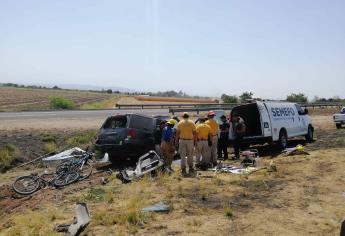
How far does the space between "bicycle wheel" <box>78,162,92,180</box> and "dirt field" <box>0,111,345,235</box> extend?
23 centimetres

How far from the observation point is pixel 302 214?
30.9 feet

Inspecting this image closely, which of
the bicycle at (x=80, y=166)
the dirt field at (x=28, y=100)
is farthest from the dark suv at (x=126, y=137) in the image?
the dirt field at (x=28, y=100)

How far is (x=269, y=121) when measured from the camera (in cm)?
1812

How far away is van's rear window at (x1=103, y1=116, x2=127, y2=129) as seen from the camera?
16.5 meters

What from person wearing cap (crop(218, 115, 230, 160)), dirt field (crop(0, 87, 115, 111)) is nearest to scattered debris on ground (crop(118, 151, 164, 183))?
person wearing cap (crop(218, 115, 230, 160))

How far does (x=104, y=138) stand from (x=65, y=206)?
548 centimetres

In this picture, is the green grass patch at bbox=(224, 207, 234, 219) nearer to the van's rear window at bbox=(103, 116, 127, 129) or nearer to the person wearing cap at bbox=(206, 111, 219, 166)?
the person wearing cap at bbox=(206, 111, 219, 166)

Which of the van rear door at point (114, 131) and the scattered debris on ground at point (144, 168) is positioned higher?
the van rear door at point (114, 131)

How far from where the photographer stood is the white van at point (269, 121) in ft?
59.0

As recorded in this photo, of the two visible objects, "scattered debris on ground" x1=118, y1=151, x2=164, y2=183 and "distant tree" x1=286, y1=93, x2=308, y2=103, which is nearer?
"scattered debris on ground" x1=118, y1=151, x2=164, y2=183

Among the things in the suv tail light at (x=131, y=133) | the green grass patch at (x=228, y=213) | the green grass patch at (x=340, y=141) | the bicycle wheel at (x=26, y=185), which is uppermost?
the suv tail light at (x=131, y=133)

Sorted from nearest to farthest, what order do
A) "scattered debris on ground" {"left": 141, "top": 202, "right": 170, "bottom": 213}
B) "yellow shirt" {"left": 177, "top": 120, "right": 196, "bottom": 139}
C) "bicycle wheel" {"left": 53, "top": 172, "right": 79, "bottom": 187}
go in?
"scattered debris on ground" {"left": 141, "top": 202, "right": 170, "bottom": 213} < "bicycle wheel" {"left": 53, "top": 172, "right": 79, "bottom": 187} < "yellow shirt" {"left": 177, "top": 120, "right": 196, "bottom": 139}

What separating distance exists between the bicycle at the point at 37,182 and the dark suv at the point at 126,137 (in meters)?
1.80

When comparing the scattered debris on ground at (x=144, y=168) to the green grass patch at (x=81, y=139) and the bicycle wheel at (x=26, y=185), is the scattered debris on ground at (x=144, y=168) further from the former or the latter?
the green grass patch at (x=81, y=139)
